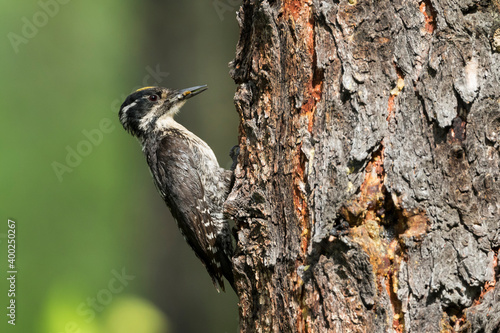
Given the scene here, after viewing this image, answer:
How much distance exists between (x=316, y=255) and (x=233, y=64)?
4.05 ft

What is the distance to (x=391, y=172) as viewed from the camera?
1.98 meters

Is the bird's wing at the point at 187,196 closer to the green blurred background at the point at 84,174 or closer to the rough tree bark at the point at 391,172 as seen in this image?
the green blurred background at the point at 84,174

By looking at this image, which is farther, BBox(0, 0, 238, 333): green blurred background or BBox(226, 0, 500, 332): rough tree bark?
BBox(0, 0, 238, 333): green blurred background

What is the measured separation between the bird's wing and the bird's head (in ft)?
1.10

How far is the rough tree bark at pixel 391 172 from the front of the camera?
6.27 ft

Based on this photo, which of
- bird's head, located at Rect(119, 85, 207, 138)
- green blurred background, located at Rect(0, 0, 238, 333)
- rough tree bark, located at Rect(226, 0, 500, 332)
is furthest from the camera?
green blurred background, located at Rect(0, 0, 238, 333)

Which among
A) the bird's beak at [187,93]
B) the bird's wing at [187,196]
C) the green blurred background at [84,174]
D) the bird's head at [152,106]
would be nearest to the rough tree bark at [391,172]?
the bird's wing at [187,196]

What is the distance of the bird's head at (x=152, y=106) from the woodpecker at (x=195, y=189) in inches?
2.7

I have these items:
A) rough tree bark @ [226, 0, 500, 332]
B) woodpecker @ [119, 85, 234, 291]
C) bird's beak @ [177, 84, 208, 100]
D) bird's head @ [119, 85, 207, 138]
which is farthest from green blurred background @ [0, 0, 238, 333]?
rough tree bark @ [226, 0, 500, 332]

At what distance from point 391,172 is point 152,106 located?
2593mm

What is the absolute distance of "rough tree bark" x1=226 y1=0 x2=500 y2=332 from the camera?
1.91 m

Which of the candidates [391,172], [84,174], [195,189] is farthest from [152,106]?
[84,174]

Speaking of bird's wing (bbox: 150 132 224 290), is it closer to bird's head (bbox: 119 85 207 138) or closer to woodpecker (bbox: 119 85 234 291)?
woodpecker (bbox: 119 85 234 291)

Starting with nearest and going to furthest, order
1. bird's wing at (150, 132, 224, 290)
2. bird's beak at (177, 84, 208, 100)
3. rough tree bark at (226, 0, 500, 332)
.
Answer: rough tree bark at (226, 0, 500, 332) < bird's wing at (150, 132, 224, 290) < bird's beak at (177, 84, 208, 100)
